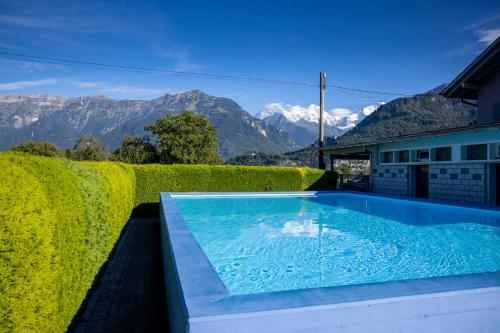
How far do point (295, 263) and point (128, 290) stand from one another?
2.86m

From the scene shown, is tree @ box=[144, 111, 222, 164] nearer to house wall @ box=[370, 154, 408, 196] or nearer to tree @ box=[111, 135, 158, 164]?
tree @ box=[111, 135, 158, 164]

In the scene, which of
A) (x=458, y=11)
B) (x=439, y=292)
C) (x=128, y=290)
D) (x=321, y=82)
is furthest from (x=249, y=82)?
(x=439, y=292)

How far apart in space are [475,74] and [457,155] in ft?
15.2

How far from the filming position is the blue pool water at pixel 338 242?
577 centimetres

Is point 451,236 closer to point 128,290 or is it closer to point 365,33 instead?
point 128,290

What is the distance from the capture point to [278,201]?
51.4 ft

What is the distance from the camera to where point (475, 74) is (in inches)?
601

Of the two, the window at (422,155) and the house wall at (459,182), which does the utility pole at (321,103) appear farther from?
the house wall at (459,182)

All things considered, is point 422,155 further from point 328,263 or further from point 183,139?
point 183,139

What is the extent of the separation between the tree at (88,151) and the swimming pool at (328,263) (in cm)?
4367

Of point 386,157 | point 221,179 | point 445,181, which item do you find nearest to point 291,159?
point 386,157

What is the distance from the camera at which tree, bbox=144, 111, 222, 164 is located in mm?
39156

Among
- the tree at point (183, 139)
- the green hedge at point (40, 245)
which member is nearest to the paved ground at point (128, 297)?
the green hedge at point (40, 245)

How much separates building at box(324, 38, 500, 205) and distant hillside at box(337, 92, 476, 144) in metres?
47.0
